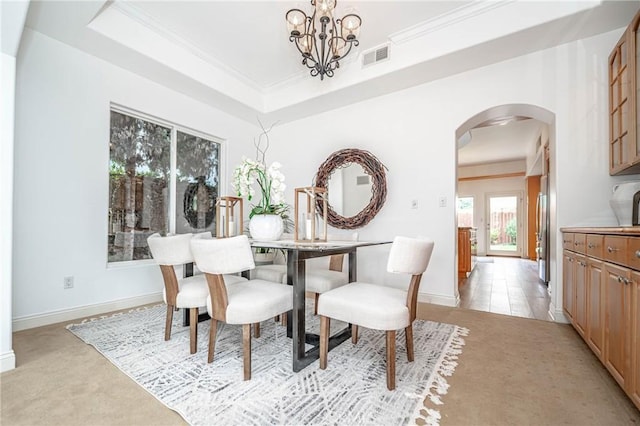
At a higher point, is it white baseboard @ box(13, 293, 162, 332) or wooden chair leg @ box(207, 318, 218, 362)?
wooden chair leg @ box(207, 318, 218, 362)

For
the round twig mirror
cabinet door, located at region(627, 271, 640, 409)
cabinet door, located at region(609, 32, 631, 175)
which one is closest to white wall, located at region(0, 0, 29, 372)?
the round twig mirror

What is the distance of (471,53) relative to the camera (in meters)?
2.84

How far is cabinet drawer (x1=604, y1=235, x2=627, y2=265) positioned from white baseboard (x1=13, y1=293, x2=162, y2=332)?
158 inches

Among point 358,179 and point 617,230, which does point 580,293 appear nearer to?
point 617,230

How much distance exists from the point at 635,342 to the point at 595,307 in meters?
0.59

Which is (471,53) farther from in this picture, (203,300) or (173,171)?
(173,171)

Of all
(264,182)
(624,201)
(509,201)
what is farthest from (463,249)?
(509,201)

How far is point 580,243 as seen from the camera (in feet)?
7.02

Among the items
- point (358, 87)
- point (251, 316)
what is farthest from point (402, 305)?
point (358, 87)

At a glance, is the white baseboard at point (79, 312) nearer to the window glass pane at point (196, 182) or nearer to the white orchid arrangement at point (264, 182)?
the window glass pane at point (196, 182)

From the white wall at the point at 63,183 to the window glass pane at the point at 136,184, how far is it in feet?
0.47

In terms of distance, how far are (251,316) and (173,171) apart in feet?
9.04

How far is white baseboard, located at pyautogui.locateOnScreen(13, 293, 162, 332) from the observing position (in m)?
2.45

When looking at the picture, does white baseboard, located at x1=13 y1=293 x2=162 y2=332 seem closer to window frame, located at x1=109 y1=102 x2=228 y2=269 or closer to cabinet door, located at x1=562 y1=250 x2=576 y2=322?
window frame, located at x1=109 y1=102 x2=228 y2=269
